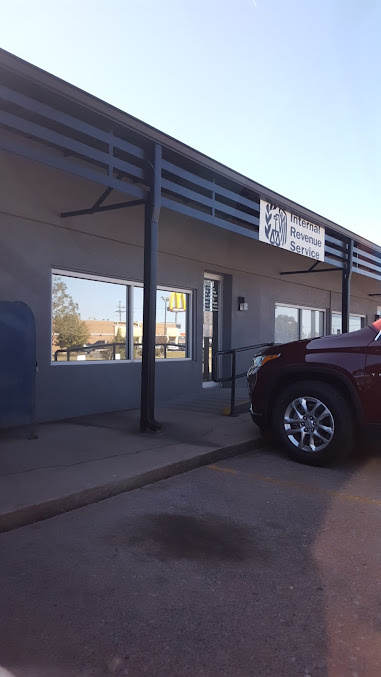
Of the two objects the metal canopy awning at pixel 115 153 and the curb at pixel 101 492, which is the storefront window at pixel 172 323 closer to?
the metal canopy awning at pixel 115 153

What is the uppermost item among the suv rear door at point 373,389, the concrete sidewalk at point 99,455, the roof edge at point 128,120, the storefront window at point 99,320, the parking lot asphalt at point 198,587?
the roof edge at point 128,120

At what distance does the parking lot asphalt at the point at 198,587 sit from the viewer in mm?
2389

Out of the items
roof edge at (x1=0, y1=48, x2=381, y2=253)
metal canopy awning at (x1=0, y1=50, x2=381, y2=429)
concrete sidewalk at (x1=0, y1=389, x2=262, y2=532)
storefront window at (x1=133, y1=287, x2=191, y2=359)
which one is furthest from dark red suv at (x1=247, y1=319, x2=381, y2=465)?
storefront window at (x1=133, y1=287, x2=191, y2=359)

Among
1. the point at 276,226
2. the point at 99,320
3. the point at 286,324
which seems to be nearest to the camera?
the point at 99,320

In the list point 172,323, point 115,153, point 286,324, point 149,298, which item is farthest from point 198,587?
point 286,324

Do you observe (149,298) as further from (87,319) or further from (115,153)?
(115,153)

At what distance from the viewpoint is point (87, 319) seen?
27.1 feet

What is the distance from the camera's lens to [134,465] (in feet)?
17.1

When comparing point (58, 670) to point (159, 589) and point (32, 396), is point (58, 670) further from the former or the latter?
point (32, 396)

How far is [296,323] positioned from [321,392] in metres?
8.89

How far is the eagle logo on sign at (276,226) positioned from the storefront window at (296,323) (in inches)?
156

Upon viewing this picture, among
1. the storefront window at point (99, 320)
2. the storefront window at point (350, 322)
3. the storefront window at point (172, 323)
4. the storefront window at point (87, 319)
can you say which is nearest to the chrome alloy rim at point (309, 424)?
the storefront window at point (99, 320)

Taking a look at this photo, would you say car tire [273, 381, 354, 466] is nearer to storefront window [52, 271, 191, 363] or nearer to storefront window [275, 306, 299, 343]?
storefront window [52, 271, 191, 363]

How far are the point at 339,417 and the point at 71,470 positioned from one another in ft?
9.39
